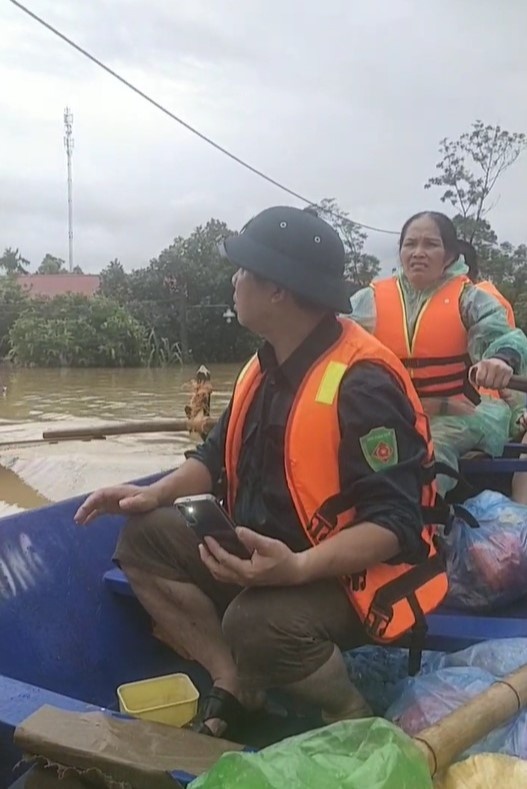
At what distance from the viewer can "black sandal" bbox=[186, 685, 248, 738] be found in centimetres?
212

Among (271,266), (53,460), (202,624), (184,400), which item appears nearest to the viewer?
(271,266)

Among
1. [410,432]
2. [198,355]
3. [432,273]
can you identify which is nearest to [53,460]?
[432,273]

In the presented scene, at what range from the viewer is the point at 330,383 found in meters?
1.92

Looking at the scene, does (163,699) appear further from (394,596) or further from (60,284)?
(60,284)

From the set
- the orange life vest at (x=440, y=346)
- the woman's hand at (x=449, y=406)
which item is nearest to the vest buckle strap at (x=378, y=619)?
the woman's hand at (x=449, y=406)

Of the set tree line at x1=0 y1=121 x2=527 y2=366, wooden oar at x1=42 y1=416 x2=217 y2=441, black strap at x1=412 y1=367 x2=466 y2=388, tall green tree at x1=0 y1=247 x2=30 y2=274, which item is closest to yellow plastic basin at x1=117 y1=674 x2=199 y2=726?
black strap at x1=412 y1=367 x2=466 y2=388

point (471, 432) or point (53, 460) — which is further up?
point (471, 432)

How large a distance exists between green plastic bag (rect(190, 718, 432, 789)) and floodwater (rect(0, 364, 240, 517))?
450 centimetres

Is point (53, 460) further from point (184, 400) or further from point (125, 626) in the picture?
point (184, 400)

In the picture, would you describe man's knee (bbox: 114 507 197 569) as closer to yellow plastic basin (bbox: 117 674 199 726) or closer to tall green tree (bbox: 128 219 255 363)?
yellow plastic basin (bbox: 117 674 199 726)

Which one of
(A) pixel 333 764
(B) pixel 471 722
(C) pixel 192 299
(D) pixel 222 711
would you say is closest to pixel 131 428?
(D) pixel 222 711

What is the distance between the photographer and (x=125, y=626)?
262 centimetres

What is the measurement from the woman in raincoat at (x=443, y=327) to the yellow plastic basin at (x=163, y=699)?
1398 mm

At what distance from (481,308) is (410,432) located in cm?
159
